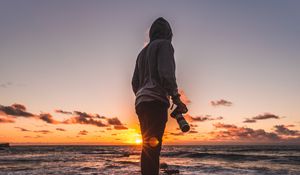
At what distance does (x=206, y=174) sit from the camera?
48.6 ft

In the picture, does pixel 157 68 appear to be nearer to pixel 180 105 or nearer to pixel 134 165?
pixel 180 105

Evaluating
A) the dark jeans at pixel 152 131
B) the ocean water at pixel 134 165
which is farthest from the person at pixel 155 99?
the ocean water at pixel 134 165

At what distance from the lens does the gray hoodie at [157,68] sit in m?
3.33

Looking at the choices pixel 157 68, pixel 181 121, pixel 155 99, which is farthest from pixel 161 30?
pixel 181 121

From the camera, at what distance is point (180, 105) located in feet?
10.8

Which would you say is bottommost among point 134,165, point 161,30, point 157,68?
point 134,165

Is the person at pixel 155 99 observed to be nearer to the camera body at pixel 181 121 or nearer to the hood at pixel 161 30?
the camera body at pixel 181 121

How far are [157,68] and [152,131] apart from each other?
25.9 inches

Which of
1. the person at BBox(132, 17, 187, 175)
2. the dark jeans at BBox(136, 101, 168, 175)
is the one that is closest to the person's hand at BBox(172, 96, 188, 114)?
the person at BBox(132, 17, 187, 175)

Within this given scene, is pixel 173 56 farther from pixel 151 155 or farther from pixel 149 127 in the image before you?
pixel 151 155

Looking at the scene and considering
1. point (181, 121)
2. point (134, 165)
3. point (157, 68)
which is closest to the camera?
point (181, 121)

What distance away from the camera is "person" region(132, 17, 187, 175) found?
10.9 ft

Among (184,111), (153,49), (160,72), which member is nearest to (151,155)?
(184,111)

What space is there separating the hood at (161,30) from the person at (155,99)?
19cm
